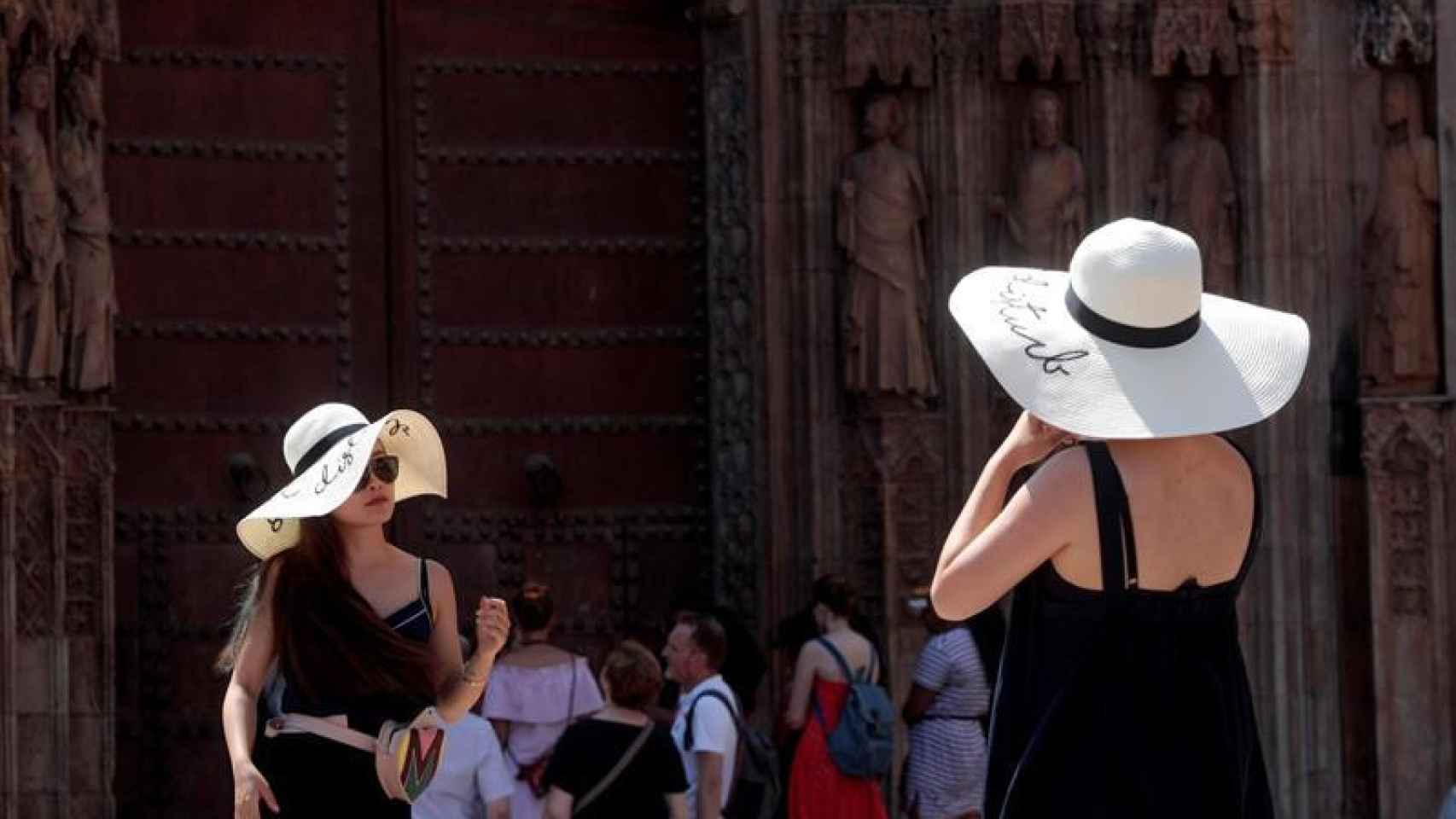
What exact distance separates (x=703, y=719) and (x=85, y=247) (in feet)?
13.9

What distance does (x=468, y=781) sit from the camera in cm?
1065

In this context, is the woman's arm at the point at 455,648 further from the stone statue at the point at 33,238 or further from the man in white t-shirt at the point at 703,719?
Result: the stone statue at the point at 33,238

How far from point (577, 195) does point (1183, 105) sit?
2952 millimetres

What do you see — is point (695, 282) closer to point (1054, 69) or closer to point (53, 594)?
point (1054, 69)

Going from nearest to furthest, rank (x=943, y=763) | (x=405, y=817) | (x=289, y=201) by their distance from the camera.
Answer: (x=405, y=817)
(x=943, y=763)
(x=289, y=201)

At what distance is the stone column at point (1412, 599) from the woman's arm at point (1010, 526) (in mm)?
9882

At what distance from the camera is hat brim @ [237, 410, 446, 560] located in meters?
7.70

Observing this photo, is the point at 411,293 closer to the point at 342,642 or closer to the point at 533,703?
the point at 533,703

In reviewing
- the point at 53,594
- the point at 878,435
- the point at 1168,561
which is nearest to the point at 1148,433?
the point at 1168,561

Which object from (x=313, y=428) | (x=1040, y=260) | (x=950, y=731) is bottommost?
(x=950, y=731)

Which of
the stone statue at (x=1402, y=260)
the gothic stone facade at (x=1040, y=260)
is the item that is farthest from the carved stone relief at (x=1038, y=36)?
the stone statue at (x=1402, y=260)

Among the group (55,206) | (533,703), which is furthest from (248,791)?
(55,206)

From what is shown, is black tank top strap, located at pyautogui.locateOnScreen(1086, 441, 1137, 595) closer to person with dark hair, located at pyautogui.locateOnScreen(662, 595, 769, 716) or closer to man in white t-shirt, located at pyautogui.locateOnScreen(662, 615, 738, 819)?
man in white t-shirt, located at pyautogui.locateOnScreen(662, 615, 738, 819)

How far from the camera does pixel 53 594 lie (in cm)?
1411
